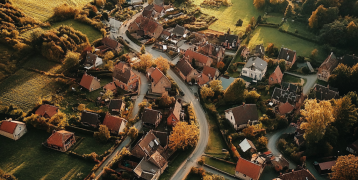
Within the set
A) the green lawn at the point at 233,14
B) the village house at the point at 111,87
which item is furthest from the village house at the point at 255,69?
the village house at the point at 111,87

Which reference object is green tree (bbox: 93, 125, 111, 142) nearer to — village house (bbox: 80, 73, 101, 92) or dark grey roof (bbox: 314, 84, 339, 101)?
village house (bbox: 80, 73, 101, 92)

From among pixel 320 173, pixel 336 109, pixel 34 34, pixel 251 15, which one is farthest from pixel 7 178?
pixel 251 15

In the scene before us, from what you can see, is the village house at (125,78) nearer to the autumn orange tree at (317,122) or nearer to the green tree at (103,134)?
the green tree at (103,134)

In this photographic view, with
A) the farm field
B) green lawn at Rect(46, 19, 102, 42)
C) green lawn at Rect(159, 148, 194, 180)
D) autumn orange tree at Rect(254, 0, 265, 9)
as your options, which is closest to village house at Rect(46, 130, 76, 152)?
the farm field

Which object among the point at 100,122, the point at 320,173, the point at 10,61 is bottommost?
the point at 320,173

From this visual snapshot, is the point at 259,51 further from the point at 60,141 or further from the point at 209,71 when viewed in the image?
A: the point at 60,141

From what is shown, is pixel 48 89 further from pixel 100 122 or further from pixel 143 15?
pixel 143 15
